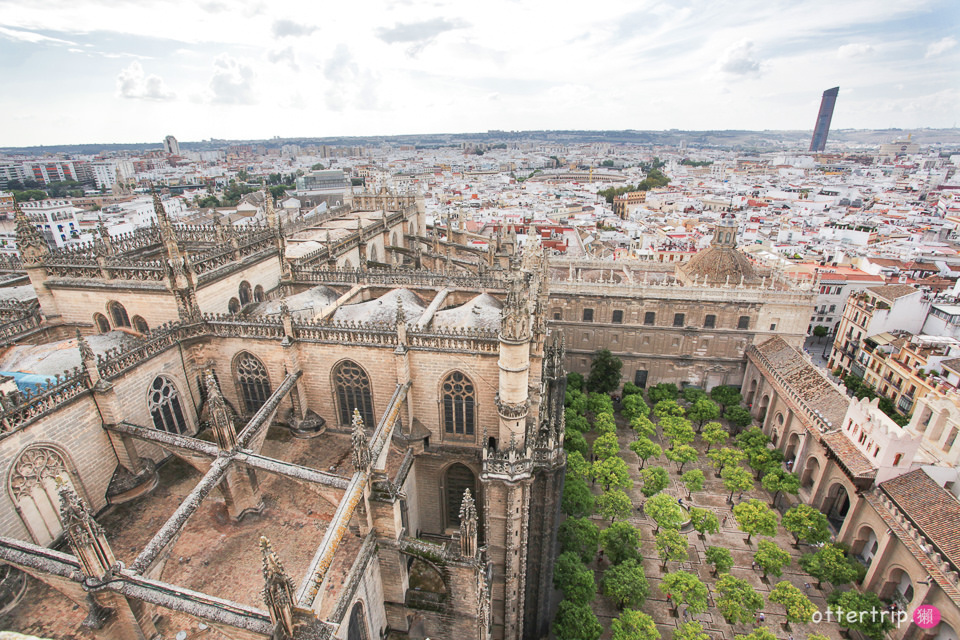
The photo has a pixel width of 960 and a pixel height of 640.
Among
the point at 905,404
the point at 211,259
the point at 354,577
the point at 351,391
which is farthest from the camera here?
the point at 905,404

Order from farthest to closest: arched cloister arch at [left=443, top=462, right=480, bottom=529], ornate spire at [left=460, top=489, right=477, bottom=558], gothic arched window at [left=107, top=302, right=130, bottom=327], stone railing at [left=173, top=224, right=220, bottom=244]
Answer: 1. stone railing at [left=173, top=224, right=220, bottom=244]
2. arched cloister arch at [left=443, top=462, right=480, bottom=529]
3. gothic arched window at [left=107, top=302, right=130, bottom=327]
4. ornate spire at [left=460, top=489, right=477, bottom=558]

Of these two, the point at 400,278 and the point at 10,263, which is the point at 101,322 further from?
the point at 10,263

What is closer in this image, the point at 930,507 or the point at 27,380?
the point at 27,380

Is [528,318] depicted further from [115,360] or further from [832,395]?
[832,395]

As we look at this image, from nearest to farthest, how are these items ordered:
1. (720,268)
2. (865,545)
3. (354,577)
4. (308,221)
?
(354,577)
(865,545)
(308,221)
(720,268)

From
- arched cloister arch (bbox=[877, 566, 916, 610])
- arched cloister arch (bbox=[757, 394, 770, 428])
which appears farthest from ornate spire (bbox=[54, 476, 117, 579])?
arched cloister arch (bbox=[757, 394, 770, 428])

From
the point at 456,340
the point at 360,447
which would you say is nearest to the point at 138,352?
the point at 360,447

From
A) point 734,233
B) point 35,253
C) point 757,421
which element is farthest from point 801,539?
point 35,253

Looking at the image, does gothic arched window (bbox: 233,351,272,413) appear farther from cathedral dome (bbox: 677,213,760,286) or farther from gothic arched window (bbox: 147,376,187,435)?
cathedral dome (bbox: 677,213,760,286)
